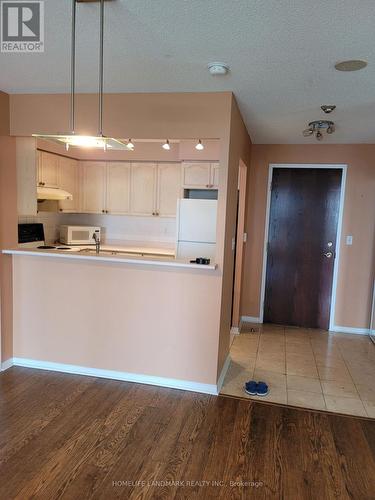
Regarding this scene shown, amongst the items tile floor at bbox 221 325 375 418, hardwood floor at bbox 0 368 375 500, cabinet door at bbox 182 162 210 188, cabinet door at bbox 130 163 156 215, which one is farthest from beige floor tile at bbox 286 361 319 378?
cabinet door at bbox 130 163 156 215

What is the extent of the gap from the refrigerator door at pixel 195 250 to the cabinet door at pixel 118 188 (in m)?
1.40

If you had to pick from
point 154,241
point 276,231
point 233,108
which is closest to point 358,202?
point 276,231

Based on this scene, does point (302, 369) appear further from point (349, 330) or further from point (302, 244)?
point (302, 244)

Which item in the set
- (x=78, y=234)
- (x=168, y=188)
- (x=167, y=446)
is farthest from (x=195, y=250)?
(x=167, y=446)

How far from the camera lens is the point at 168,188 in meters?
5.01

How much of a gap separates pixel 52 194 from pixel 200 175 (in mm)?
1948

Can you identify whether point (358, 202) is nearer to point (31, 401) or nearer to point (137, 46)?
point (137, 46)

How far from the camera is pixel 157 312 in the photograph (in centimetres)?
294

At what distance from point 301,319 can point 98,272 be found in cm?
303

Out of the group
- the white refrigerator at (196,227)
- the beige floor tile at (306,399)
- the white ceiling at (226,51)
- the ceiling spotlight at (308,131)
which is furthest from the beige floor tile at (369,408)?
the ceiling spotlight at (308,131)

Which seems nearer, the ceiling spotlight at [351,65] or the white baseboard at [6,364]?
the ceiling spotlight at [351,65]

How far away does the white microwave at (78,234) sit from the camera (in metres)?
5.03

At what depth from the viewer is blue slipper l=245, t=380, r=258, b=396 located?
290 cm

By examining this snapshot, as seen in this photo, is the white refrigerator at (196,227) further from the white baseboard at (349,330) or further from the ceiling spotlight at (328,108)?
the white baseboard at (349,330)
